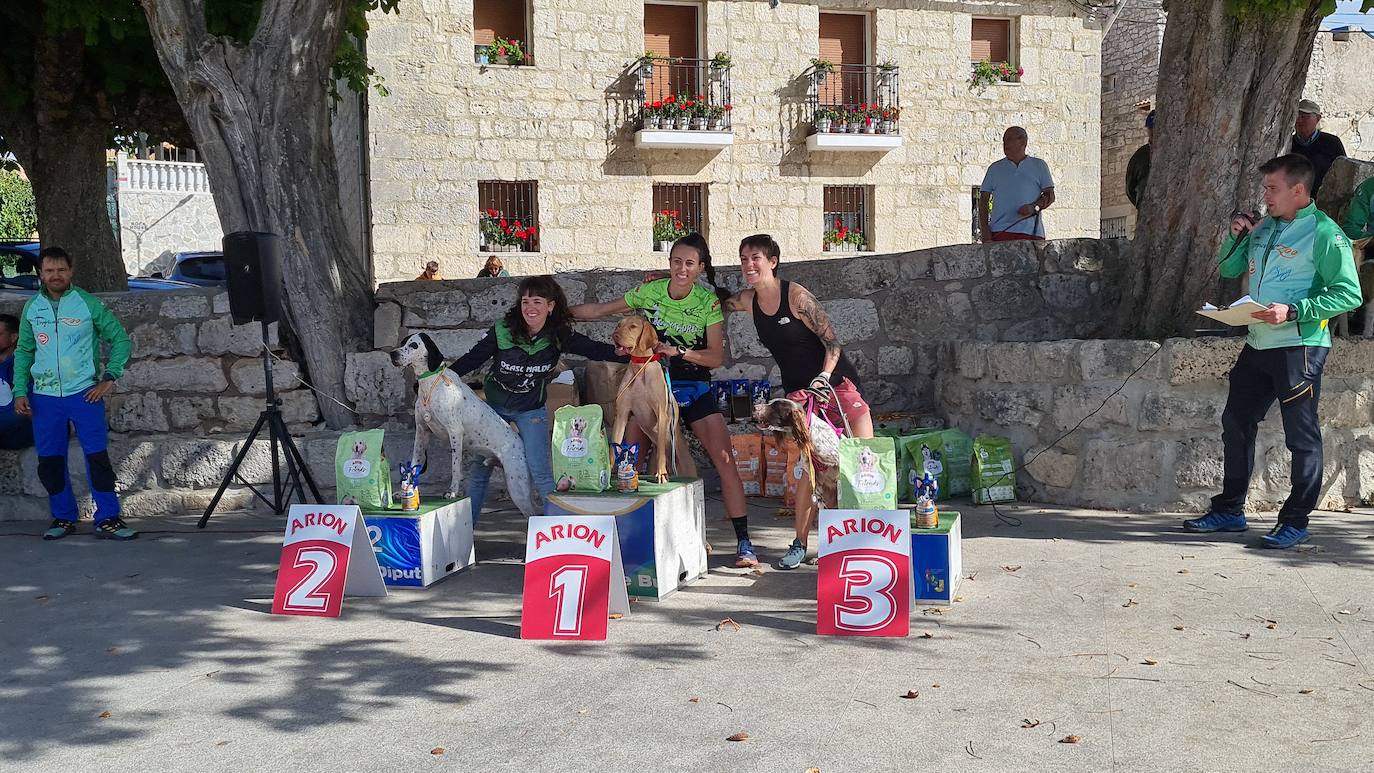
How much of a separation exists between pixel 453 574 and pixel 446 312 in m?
2.59

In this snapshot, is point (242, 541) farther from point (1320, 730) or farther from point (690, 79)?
point (690, 79)

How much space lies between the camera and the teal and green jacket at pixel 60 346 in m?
6.77

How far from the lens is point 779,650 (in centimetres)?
437

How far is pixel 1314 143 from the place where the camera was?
8.45 metres

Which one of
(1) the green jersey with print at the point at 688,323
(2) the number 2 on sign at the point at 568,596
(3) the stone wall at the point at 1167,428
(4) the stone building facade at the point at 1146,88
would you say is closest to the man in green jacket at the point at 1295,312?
(3) the stone wall at the point at 1167,428

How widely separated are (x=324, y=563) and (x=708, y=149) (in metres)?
14.6

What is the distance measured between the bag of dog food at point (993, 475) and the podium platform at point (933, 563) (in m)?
2.38

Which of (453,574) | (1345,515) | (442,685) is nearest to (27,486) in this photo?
(453,574)

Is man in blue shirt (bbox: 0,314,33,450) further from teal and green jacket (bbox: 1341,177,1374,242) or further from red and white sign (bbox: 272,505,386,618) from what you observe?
teal and green jacket (bbox: 1341,177,1374,242)

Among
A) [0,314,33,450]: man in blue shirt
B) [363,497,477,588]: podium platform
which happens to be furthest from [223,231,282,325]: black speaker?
[363,497,477,588]: podium platform

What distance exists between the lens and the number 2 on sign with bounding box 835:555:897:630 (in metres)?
4.53

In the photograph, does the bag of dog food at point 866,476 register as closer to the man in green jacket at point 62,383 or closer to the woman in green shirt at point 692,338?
the woman in green shirt at point 692,338

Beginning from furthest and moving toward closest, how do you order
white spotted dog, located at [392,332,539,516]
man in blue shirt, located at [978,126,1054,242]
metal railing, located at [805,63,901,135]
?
1. metal railing, located at [805,63,901,135]
2. man in blue shirt, located at [978,126,1054,242]
3. white spotted dog, located at [392,332,539,516]

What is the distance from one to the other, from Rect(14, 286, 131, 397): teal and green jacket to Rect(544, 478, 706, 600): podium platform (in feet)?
10.7
